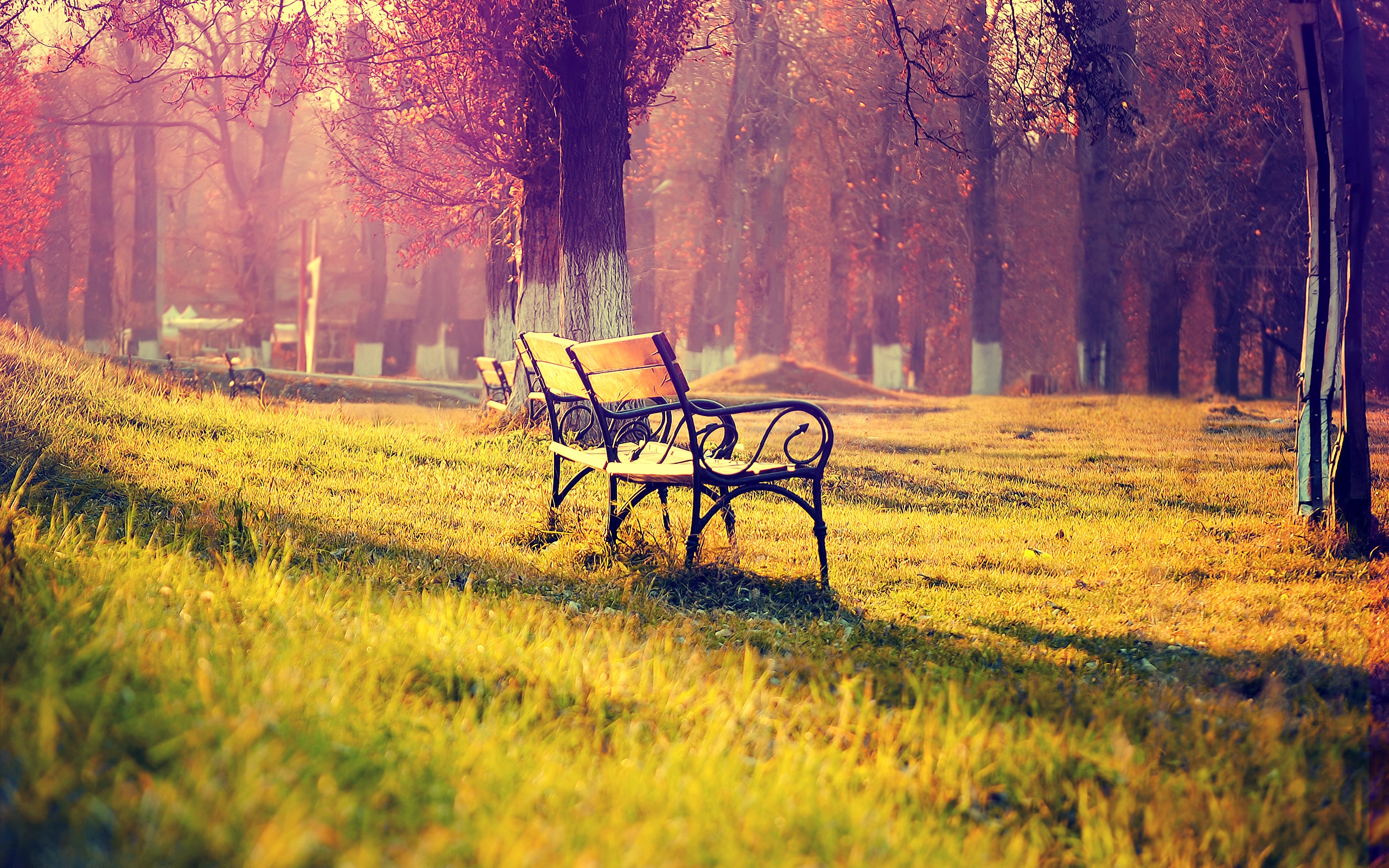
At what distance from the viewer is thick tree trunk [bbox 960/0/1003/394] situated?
843 inches

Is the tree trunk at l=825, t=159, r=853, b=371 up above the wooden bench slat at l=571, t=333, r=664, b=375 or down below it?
above

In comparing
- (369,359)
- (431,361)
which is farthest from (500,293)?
(369,359)

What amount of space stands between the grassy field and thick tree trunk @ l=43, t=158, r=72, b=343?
3042 cm

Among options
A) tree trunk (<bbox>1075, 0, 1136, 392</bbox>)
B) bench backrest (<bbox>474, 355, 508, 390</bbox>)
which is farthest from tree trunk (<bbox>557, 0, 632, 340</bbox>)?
tree trunk (<bbox>1075, 0, 1136, 392</bbox>)

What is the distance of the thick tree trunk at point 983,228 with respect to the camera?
70.2 ft

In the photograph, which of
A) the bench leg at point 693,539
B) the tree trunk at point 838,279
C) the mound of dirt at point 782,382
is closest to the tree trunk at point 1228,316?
the mound of dirt at point 782,382

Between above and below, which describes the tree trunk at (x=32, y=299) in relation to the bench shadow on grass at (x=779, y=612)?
above

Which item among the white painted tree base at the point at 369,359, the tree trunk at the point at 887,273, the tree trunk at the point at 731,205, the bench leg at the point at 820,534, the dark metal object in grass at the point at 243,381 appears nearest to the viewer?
the bench leg at the point at 820,534

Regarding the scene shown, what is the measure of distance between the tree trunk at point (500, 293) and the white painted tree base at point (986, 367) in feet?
42.4

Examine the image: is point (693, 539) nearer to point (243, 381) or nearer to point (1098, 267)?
point (243, 381)

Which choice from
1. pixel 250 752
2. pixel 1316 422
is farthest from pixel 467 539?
pixel 1316 422

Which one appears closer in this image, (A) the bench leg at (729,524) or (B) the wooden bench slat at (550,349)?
(B) the wooden bench slat at (550,349)

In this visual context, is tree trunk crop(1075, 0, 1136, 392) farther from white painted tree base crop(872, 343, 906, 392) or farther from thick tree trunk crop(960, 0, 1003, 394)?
white painted tree base crop(872, 343, 906, 392)

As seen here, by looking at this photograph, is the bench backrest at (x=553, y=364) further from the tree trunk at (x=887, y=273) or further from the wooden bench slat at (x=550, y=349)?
the tree trunk at (x=887, y=273)
